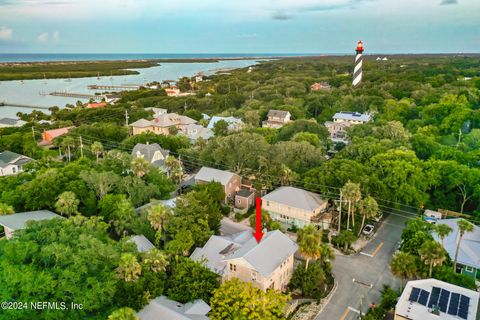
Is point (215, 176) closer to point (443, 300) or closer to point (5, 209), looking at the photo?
point (5, 209)

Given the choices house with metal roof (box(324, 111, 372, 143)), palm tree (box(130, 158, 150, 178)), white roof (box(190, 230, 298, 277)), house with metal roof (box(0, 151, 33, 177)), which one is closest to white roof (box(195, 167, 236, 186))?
palm tree (box(130, 158, 150, 178))

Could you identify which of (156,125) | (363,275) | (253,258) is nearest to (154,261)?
(253,258)

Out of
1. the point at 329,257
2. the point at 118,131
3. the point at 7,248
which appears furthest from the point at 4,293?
the point at 118,131

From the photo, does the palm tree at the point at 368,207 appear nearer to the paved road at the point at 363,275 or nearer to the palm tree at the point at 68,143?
the paved road at the point at 363,275

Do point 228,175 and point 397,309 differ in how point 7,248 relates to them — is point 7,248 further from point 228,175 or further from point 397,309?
point 228,175

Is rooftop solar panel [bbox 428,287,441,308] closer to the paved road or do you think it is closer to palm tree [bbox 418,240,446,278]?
palm tree [bbox 418,240,446,278]
